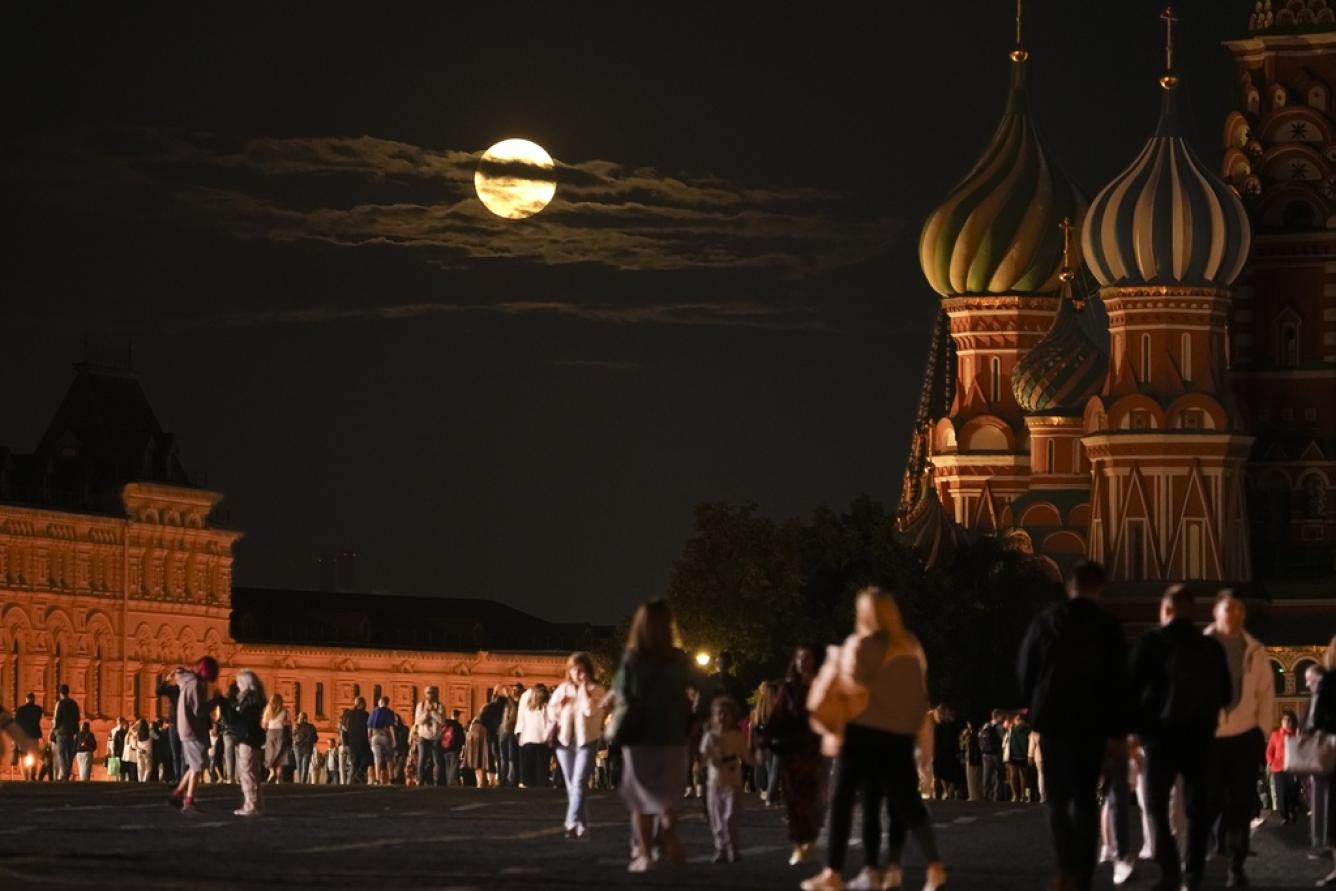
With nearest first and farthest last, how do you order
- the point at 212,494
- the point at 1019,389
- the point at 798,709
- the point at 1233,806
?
the point at 1233,806 → the point at 798,709 → the point at 1019,389 → the point at 212,494

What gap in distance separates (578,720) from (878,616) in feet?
33.7

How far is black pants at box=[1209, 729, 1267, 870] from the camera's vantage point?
83.8 feet

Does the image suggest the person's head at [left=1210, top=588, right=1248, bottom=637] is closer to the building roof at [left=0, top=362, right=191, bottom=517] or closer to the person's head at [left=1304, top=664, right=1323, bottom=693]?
the person's head at [left=1304, top=664, right=1323, bottom=693]

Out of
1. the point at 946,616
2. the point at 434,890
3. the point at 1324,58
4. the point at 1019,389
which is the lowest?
the point at 434,890

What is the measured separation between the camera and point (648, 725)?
84.7ft

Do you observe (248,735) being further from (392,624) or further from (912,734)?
(392,624)

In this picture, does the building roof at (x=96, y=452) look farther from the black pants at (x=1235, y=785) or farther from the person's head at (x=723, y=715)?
the black pants at (x=1235, y=785)

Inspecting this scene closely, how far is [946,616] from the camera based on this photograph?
92.9 m

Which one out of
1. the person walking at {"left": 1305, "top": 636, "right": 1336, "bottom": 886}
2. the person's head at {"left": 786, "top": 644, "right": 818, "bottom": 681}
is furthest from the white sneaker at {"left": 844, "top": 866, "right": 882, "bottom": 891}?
the person walking at {"left": 1305, "top": 636, "right": 1336, "bottom": 886}

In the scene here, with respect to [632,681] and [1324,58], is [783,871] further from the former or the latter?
[1324,58]

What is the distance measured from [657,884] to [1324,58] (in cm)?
9253

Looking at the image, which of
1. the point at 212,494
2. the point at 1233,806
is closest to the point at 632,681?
the point at 1233,806

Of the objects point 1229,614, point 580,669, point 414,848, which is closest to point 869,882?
point 1229,614

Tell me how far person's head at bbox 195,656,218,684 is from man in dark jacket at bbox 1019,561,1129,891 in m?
12.7
